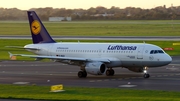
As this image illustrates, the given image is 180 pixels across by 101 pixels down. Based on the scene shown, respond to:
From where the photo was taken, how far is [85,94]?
34969 millimetres

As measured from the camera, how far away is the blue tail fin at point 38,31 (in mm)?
52469

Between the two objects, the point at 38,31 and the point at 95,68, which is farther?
the point at 38,31

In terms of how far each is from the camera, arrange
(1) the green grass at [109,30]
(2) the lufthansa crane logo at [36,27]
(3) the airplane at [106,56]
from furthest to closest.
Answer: (1) the green grass at [109,30], (2) the lufthansa crane logo at [36,27], (3) the airplane at [106,56]

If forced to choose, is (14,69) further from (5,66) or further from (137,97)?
(137,97)

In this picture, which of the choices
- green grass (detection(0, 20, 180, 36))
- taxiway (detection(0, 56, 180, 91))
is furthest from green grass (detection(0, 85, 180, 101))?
green grass (detection(0, 20, 180, 36))

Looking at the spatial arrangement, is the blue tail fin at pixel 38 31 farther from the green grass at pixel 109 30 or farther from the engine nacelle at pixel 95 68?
the green grass at pixel 109 30

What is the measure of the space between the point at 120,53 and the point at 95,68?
3052mm

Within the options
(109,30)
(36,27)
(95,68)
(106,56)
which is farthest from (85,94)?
(109,30)

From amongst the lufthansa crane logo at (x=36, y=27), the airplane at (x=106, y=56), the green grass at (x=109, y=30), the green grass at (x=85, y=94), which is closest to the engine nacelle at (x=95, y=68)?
the airplane at (x=106, y=56)

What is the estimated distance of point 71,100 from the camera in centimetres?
3167

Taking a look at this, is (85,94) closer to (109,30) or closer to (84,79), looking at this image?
(84,79)

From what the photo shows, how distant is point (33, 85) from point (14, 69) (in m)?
15.4

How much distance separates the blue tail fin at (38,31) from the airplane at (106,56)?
0.92m

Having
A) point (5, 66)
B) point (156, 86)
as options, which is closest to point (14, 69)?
point (5, 66)
